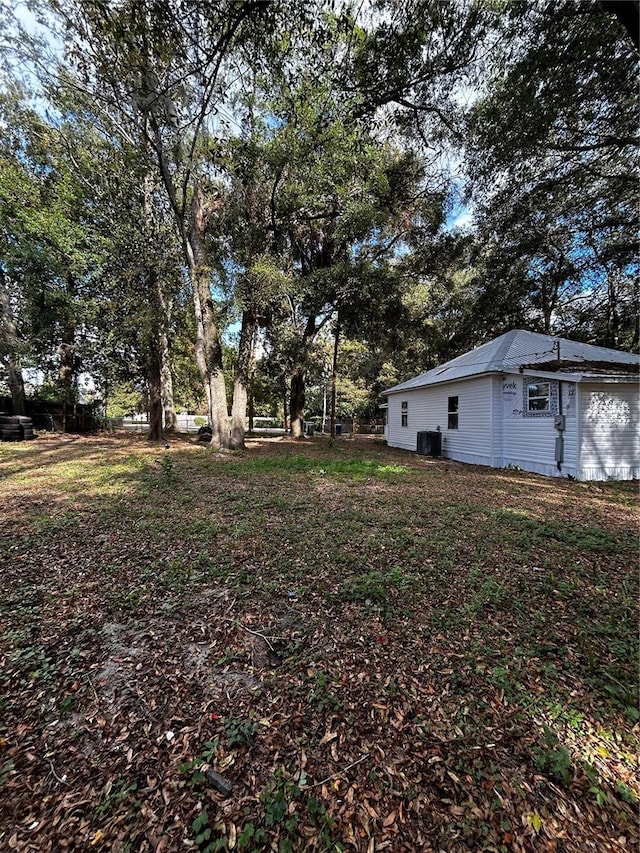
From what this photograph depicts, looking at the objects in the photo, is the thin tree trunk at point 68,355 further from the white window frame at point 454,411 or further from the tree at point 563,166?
the tree at point 563,166

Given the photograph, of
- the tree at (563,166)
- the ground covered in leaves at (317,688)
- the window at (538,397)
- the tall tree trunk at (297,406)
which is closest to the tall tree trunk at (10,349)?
the tall tree trunk at (297,406)

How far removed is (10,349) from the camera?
13430mm

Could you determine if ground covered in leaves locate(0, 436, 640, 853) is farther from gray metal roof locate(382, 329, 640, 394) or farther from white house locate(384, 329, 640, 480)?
Answer: gray metal roof locate(382, 329, 640, 394)

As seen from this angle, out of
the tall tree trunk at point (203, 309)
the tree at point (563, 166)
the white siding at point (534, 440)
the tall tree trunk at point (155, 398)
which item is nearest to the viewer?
the tree at point (563, 166)

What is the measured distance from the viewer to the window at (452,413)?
11445 mm

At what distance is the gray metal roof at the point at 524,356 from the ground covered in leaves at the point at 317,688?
5.90 m

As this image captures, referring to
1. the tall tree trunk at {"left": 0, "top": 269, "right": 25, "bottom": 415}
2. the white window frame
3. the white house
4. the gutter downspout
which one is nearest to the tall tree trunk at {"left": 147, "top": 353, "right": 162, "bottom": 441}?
the tall tree trunk at {"left": 0, "top": 269, "right": 25, "bottom": 415}

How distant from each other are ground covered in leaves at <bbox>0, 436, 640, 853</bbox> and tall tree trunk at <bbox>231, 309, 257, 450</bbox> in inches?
314

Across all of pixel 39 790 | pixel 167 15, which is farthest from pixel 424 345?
pixel 39 790

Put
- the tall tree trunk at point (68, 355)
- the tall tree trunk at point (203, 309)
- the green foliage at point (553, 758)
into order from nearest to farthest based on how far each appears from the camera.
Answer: the green foliage at point (553, 758)
the tall tree trunk at point (203, 309)
the tall tree trunk at point (68, 355)

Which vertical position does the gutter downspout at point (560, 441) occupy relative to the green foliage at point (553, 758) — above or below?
above

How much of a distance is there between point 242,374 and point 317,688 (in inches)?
440

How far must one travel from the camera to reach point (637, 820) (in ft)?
4.37

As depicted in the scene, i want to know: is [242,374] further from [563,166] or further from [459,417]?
[563,166]
